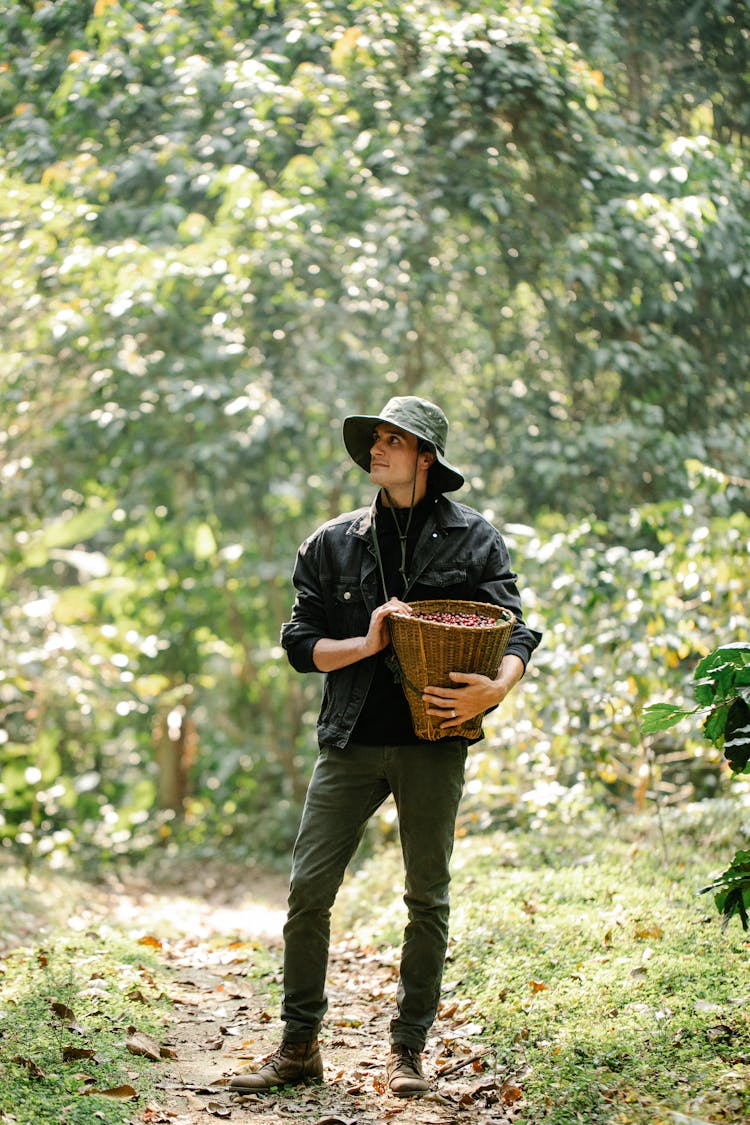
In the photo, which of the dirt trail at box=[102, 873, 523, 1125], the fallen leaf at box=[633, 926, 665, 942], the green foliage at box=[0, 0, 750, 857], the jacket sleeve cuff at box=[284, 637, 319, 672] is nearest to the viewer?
the dirt trail at box=[102, 873, 523, 1125]

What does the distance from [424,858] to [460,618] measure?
2.49ft

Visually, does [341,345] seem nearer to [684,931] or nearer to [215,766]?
[215,766]

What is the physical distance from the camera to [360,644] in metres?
3.23

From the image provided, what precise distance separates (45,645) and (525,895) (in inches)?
156

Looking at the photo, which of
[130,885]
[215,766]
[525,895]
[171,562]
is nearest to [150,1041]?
[525,895]

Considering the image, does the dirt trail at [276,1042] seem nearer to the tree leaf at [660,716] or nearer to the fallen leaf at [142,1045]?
the fallen leaf at [142,1045]

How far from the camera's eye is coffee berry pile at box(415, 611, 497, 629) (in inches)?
124

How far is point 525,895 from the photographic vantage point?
5.00 metres

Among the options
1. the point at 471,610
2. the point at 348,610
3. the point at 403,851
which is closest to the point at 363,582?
the point at 348,610

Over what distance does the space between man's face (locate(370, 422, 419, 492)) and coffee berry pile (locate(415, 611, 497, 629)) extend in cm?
48

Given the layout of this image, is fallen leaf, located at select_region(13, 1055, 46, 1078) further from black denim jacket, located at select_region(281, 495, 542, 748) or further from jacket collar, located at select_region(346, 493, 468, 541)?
jacket collar, located at select_region(346, 493, 468, 541)

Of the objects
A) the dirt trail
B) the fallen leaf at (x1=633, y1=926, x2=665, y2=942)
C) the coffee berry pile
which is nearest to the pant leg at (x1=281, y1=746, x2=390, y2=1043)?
the dirt trail

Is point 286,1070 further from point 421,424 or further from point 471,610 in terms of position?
point 421,424

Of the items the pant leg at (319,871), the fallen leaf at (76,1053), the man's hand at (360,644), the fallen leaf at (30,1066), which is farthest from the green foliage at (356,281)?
the fallen leaf at (30,1066)
